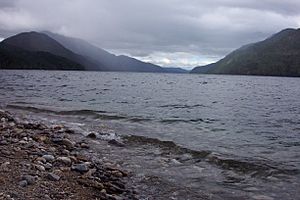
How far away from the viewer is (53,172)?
11438mm

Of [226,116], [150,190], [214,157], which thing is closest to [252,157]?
[214,157]

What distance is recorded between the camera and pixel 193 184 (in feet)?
40.7

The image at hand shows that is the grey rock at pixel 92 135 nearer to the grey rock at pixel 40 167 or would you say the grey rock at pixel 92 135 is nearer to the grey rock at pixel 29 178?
the grey rock at pixel 40 167

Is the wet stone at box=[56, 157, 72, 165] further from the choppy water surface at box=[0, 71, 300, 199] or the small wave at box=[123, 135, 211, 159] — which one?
the small wave at box=[123, 135, 211, 159]

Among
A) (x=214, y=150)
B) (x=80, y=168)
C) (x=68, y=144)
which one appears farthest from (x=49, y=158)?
(x=214, y=150)

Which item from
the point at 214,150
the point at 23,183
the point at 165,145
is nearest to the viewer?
the point at 23,183

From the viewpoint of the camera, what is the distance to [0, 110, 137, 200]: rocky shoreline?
953 centimetres

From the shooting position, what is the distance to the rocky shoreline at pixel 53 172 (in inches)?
375

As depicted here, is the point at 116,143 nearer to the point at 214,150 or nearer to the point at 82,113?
the point at 214,150

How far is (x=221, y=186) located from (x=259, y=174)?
88.5 inches

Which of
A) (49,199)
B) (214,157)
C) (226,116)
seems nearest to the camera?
(49,199)

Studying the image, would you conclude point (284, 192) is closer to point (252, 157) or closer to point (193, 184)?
point (193, 184)

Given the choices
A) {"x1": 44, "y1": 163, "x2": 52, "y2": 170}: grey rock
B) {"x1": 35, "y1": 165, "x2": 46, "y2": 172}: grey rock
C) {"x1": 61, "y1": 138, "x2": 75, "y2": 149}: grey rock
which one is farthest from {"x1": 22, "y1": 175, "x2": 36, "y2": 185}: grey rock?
{"x1": 61, "y1": 138, "x2": 75, "y2": 149}: grey rock

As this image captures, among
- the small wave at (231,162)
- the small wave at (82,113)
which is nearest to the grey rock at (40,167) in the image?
the small wave at (231,162)
